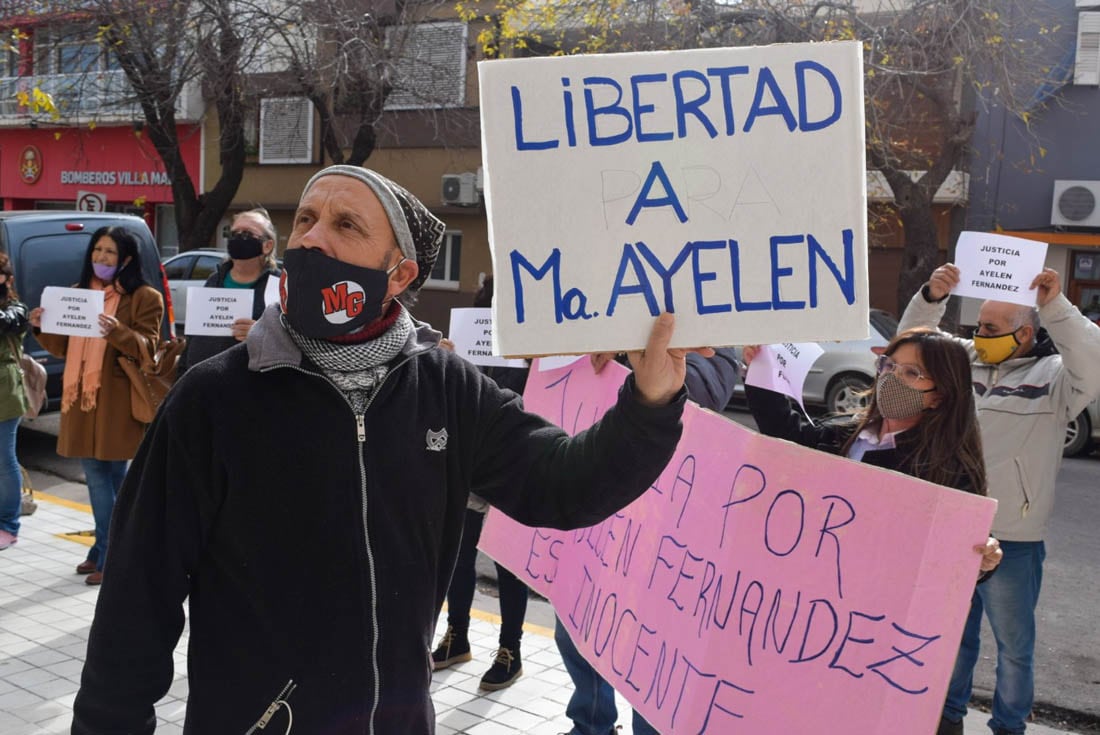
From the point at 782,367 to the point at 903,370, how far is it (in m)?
0.39

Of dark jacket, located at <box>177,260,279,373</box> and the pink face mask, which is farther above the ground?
the pink face mask

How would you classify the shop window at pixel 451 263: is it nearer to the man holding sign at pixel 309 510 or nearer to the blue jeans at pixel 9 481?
the blue jeans at pixel 9 481

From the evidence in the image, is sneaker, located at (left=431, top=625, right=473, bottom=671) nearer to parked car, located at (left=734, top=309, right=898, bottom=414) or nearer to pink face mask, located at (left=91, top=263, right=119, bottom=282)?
pink face mask, located at (left=91, top=263, right=119, bottom=282)

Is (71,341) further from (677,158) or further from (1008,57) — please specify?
(1008,57)

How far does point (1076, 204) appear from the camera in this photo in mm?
16797

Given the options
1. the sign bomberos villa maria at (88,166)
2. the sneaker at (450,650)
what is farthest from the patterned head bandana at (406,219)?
the sign bomberos villa maria at (88,166)

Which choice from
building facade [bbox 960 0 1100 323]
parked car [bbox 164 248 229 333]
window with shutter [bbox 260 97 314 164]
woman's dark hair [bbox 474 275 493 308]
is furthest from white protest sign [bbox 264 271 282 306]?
window with shutter [bbox 260 97 314 164]

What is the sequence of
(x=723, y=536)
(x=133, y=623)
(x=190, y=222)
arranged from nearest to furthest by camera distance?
(x=133, y=623)
(x=723, y=536)
(x=190, y=222)

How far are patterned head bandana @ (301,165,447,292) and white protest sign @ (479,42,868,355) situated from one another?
256 millimetres

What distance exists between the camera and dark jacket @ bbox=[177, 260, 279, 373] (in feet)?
16.2

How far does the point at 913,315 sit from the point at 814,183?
2.61 metres

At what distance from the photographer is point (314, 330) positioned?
2076 mm

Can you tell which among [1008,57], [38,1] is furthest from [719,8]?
[38,1]

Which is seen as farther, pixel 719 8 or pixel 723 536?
pixel 719 8
